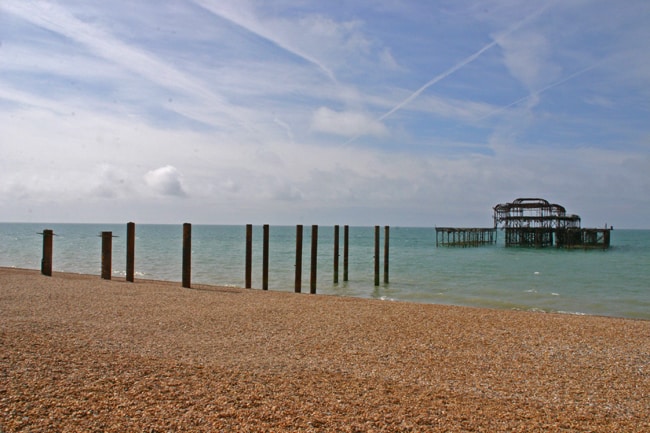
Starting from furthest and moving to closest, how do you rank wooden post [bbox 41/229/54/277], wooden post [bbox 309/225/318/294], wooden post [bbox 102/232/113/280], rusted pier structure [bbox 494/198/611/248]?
rusted pier structure [bbox 494/198/611/248] → wooden post [bbox 309/225/318/294] → wooden post [bbox 41/229/54/277] → wooden post [bbox 102/232/113/280]

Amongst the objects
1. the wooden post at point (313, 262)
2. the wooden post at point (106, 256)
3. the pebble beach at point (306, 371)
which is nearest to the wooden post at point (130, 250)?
the wooden post at point (106, 256)

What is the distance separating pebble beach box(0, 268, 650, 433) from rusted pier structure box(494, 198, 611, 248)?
177 ft

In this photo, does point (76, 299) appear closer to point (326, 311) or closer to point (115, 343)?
point (115, 343)

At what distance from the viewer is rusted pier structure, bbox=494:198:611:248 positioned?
60.8 metres

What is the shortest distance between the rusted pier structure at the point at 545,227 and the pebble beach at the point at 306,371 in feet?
177

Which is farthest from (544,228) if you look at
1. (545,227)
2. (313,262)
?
(313,262)

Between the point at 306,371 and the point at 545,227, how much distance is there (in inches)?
2462

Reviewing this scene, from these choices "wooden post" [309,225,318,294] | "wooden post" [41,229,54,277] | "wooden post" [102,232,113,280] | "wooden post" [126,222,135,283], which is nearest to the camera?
"wooden post" [126,222,135,283]

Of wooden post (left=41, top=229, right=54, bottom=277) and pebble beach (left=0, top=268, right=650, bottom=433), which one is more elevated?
wooden post (left=41, top=229, right=54, bottom=277)

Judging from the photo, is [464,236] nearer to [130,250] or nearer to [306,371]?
[130,250]

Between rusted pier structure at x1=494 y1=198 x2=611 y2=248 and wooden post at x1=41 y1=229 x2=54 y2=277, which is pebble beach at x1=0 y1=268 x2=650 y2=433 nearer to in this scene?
wooden post at x1=41 y1=229 x2=54 y2=277

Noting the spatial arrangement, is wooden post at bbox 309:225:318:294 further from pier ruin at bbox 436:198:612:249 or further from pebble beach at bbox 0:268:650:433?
pier ruin at bbox 436:198:612:249

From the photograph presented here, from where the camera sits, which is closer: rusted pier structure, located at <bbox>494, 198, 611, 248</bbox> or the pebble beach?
the pebble beach

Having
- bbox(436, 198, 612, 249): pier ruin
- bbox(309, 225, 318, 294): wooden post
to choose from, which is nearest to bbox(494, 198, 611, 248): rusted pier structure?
bbox(436, 198, 612, 249): pier ruin
